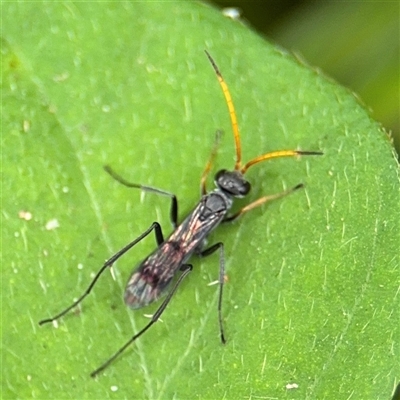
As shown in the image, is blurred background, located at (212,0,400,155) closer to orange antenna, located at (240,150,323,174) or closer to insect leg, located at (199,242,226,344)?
orange antenna, located at (240,150,323,174)

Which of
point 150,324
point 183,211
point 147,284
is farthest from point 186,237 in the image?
point 150,324

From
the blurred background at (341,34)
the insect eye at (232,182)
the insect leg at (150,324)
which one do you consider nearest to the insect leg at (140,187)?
the insect eye at (232,182)

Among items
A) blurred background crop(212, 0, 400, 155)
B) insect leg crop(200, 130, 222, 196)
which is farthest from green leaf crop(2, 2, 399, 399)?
blurred background crop(212, 0, 400, 155)

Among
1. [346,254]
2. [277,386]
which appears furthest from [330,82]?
[277,386]

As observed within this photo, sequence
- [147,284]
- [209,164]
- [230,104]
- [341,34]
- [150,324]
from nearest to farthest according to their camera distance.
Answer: [150,324]
[147,284]
[230,104]
[209,164]
[341,34]

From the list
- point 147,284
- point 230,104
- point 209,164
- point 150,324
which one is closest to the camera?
point 150,324

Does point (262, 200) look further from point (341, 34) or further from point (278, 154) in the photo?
point (341, 34)

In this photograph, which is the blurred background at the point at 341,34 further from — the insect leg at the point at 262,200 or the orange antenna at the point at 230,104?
the insect leg at the point at 262,200

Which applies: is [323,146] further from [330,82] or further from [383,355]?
[383,355]
